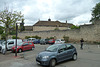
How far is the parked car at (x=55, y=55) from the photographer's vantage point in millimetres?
6883

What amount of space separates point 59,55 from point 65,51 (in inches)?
32.4

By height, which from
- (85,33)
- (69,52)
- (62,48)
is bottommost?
(69,52)

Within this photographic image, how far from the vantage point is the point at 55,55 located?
7.23 meters

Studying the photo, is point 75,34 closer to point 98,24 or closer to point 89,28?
point 89,28

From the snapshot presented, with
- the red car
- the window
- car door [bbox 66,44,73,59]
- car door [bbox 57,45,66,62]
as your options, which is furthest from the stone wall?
car door [bbox 57,45,66,62]

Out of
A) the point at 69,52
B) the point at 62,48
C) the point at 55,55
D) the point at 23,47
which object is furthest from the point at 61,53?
the point at 23,47

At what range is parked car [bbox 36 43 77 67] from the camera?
6883 millimetres

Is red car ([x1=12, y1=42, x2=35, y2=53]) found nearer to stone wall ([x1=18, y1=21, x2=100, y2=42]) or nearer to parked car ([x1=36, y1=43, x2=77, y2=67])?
parked car ([x1=36, y1=43, x2=77, y2=67])

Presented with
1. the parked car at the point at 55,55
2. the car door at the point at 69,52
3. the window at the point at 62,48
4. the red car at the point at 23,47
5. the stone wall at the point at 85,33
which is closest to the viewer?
the parked car at the point at 55,55

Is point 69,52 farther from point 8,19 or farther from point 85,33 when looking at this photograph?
point 85,33

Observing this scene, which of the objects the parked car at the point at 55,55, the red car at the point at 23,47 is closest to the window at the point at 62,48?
the parked car at the point at 55,55

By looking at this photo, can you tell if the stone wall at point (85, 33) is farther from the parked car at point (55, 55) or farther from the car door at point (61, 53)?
the car door at point (61, 53)

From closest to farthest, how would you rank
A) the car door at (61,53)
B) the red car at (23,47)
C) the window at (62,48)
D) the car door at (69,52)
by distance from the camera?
the car door at (61,53)
the window at (62,48)
the car door at (69,52)
the red car at (23,47)

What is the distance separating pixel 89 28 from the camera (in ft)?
84.8
